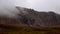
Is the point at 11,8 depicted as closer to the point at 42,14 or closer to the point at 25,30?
the point at 42,14

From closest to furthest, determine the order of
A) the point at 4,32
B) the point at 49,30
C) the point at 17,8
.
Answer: the point at 4,32 < the point at 49,30 < the point at 17,8

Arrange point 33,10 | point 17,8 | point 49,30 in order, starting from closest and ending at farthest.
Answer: point 49,30 < point 33,10 < point 17,8

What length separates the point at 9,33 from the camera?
1148 centimetres

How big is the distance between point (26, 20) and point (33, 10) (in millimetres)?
5743

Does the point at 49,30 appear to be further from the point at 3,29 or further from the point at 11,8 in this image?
the point at 11,8

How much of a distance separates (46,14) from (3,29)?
1198 cm

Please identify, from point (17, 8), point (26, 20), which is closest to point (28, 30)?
point (26, 20)

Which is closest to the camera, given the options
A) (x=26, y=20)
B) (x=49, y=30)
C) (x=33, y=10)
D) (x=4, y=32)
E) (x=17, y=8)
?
(x=4, y=32)

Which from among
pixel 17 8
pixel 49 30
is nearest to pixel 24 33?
pixel 49 30

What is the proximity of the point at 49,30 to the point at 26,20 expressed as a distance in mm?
2798

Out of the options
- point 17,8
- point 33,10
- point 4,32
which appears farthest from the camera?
point 17,8

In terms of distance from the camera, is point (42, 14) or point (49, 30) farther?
point (42, 14)

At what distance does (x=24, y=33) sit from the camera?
463 inches

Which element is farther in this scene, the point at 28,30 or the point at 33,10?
the point at 33,10
